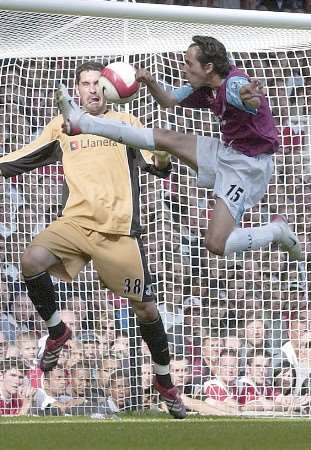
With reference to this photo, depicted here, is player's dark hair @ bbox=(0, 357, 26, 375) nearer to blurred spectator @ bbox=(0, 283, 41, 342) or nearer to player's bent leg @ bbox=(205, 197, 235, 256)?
blurred spectator @ bbox=(0, 283, 41, 342)

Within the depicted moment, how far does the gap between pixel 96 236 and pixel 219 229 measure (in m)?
1.00

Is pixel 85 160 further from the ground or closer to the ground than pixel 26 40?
A: closer to the ground

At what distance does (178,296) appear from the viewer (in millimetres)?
9641

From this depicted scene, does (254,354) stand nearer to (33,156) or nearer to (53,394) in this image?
(53,394)

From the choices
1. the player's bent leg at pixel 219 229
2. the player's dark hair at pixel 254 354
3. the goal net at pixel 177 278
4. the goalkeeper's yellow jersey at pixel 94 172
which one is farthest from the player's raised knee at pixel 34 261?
the player's dark hair at pixel 254 354

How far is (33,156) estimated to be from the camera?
26.2ft

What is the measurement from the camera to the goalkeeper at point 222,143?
697 centimetres

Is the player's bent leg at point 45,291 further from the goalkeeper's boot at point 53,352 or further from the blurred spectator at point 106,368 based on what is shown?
the blurred spectator at point 106,368

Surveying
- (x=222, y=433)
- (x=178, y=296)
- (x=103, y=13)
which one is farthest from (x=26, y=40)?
(x=222, y=433)

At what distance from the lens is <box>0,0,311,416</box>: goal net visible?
9.47 meters

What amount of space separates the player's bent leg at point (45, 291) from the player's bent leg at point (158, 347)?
1.59ft

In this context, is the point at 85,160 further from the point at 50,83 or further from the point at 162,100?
the point at 50,83

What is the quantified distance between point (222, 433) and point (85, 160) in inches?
92.3

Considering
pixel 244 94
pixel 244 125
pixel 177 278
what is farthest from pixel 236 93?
pixel 177 278
